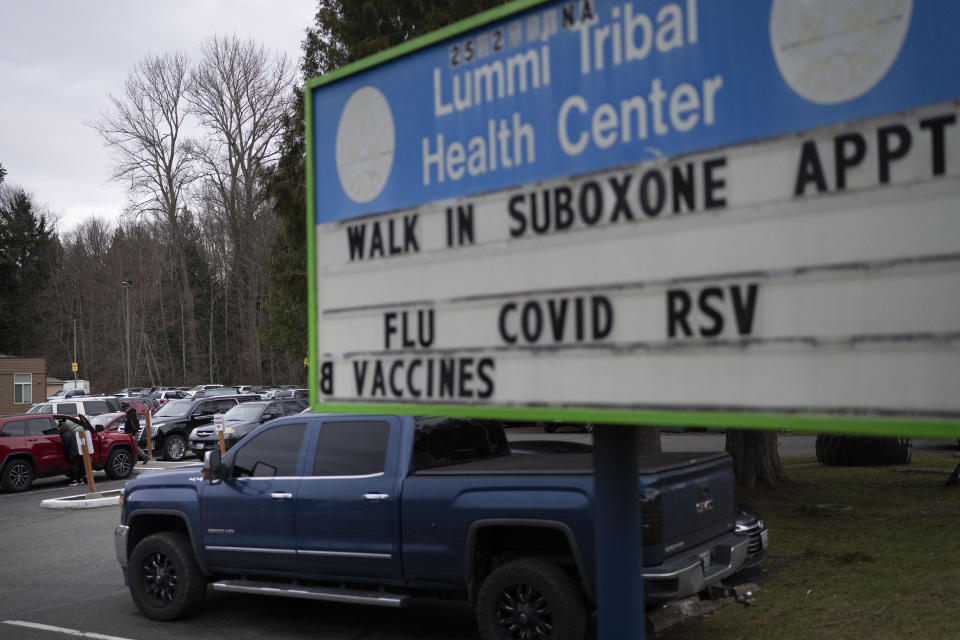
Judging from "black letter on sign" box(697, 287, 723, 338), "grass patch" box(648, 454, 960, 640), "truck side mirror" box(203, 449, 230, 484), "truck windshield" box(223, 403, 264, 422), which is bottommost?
"grass patch" box(648, 454, 960, 640)

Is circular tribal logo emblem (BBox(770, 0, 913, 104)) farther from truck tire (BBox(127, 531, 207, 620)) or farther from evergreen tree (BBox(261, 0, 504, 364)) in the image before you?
evergreen tree (BBox(261, 0, 504, 364))

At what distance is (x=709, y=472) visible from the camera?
22.4 feet

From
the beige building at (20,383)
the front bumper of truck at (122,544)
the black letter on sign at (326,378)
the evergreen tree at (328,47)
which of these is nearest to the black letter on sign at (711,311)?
the black letter on sign at (326,378)

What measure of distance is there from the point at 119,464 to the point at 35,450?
2012mm

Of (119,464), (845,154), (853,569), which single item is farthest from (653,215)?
(119,464)

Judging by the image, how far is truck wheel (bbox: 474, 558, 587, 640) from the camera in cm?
595

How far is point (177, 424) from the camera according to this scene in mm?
26156

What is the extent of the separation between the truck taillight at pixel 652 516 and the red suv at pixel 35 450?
16.5m

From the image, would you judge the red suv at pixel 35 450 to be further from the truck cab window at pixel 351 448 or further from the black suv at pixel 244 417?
the truck cab window at pixel 351 448

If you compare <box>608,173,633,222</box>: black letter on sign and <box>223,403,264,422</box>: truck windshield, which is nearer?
<box>608,173,633,222</box>: black letter on sign

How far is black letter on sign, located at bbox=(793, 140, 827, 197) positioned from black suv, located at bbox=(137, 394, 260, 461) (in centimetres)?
2596

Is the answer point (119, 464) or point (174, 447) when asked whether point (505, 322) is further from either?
point (174, 447)

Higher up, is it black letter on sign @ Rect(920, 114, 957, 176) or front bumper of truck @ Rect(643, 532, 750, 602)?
black letter on sign @ Rect(920, 114, 957, 176)

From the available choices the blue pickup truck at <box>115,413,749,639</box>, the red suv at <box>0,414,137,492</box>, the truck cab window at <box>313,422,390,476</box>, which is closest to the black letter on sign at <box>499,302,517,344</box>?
the blue pickup truck at <box>115,413,749,639</box>
